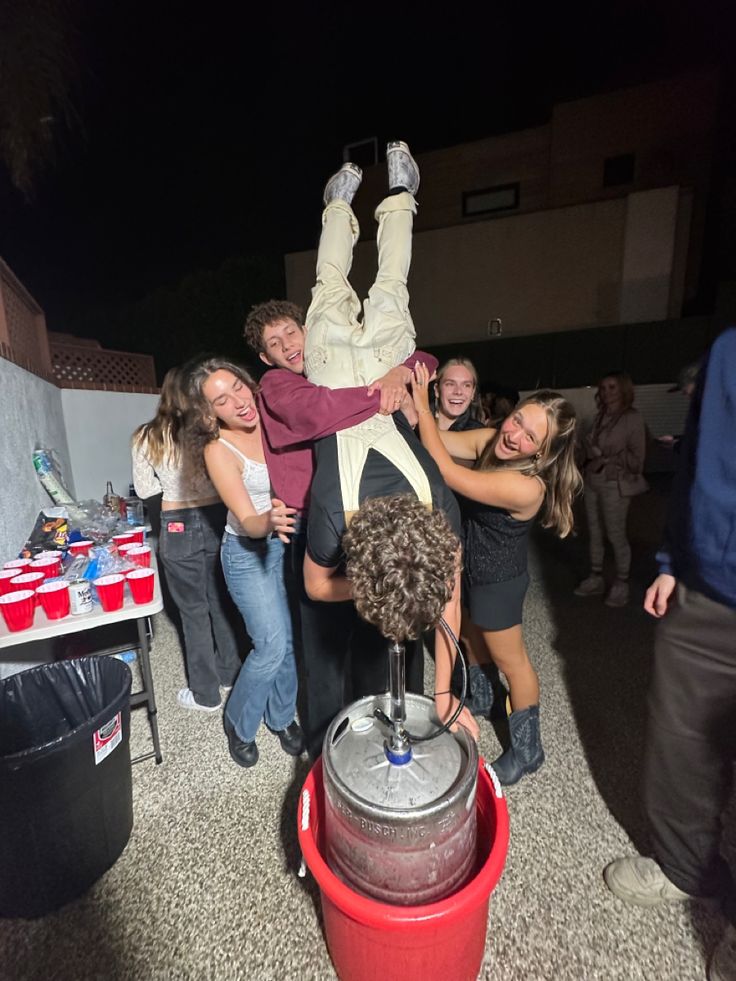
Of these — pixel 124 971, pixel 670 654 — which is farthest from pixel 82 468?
pixel 670 654

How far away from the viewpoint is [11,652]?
1911 millimetres

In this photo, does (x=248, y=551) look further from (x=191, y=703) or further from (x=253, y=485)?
(x=191, y=703)

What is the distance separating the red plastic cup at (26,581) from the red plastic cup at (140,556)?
31 centimetres

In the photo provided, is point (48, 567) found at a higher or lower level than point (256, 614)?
higher

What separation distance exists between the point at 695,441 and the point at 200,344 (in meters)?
→ 11.1

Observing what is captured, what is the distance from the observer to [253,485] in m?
1.64

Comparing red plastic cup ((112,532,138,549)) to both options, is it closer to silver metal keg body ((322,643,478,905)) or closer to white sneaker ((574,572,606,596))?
silver metal keg body ((322,643,478,905))

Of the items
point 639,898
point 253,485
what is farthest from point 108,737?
point 639,898

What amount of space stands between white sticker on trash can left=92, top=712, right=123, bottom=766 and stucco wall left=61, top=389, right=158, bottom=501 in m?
3.70

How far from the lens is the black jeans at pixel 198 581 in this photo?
2.03 metres

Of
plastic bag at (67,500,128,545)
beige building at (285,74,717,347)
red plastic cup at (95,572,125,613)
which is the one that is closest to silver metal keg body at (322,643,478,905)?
red plastic cup at (95,572,125,613)

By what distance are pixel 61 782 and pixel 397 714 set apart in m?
0.94

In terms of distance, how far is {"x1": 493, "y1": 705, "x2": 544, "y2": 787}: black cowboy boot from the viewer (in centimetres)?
163

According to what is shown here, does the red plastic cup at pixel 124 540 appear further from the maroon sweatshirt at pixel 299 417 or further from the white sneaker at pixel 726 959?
the white sneaker at pixel 726 959
